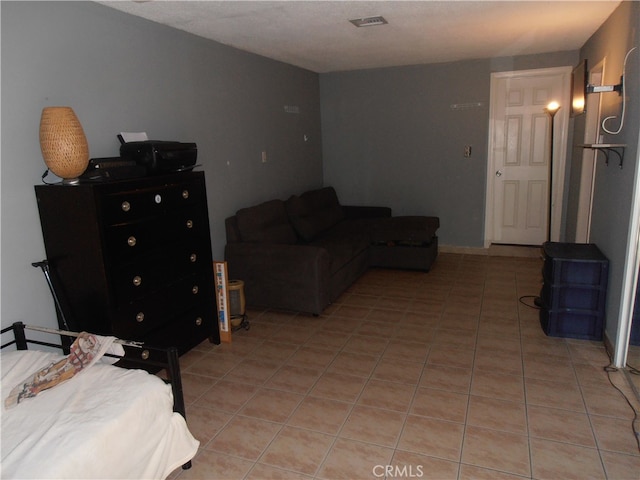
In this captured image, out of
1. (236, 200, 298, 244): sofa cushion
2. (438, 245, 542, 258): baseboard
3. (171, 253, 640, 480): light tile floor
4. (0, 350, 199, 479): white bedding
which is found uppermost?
(236, 200, 298, 244): sofa cushion

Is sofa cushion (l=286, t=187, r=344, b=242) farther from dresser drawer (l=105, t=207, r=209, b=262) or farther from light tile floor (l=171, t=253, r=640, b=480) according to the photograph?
dresser drawer (l=105, t=207, r=209, b=262)

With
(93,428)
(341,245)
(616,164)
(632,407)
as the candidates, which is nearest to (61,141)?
(93,428)

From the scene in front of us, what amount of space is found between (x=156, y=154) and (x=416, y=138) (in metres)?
3.85

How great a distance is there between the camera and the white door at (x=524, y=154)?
5230mm

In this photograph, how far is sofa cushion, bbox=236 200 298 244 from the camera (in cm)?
404

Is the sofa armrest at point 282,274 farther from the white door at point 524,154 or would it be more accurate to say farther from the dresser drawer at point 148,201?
the white door at point 524,154

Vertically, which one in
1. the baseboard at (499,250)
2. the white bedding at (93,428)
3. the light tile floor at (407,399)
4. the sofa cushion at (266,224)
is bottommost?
the light tile floor at (407,399)

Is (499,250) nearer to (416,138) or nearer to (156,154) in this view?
(416,138)

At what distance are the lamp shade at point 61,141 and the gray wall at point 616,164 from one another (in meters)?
3.13

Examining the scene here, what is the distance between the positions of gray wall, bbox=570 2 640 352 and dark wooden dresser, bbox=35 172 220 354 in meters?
2.77

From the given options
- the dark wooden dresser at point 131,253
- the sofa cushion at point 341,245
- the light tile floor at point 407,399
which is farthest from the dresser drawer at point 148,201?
the sofa cushion at point 341,245

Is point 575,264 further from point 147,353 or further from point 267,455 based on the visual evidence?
point 147,353

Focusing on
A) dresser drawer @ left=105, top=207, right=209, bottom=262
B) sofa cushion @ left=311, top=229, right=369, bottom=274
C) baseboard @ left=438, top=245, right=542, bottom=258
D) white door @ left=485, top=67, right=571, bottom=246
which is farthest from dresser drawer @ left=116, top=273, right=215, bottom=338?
white door @ left=485, top=67, right=571, bottom=246

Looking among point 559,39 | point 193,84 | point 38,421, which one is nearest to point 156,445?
point 38,421
